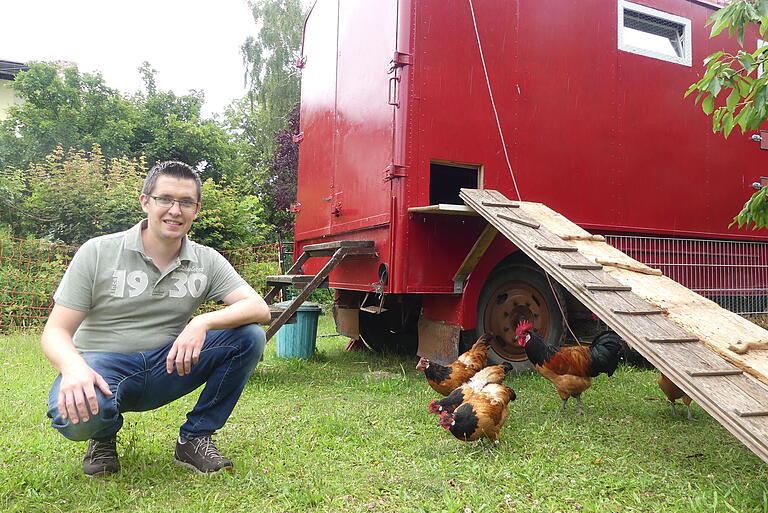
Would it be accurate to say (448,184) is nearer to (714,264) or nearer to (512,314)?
(512,314)

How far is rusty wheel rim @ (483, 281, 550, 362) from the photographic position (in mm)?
4672

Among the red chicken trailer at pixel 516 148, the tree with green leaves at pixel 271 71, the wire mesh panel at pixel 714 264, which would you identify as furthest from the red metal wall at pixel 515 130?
the tree with green leaves at pixel 271 71

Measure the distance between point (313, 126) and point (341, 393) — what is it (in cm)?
332

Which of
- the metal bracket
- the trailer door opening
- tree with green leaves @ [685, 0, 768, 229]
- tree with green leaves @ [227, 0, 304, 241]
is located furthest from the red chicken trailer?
tree with green leaves @ [227, 0, 304, 241]

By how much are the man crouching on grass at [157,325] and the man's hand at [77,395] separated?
8 cm

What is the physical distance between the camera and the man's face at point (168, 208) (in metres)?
2.28

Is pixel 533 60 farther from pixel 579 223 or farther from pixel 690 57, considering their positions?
pixel 690 57

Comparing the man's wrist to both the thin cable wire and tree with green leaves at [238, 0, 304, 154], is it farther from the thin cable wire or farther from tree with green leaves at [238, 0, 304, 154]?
tree with green leaves at [238, 0, 304, 154]

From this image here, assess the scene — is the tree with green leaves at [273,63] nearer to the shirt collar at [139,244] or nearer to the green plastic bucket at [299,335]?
the green plastic bucket at [299,335]

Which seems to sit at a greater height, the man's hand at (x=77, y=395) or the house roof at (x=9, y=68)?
the house roof at (x=9, y=68)

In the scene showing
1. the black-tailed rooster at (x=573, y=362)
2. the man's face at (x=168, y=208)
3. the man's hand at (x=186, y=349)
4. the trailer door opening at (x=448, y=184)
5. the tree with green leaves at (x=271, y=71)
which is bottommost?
the black-tailed rooster at (x=573, y=362)

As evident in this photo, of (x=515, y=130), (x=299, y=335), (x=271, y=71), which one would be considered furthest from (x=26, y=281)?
(x=271, y=71)

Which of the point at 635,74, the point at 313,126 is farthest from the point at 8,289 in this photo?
the point at 635,74

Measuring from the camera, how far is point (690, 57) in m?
5.35
